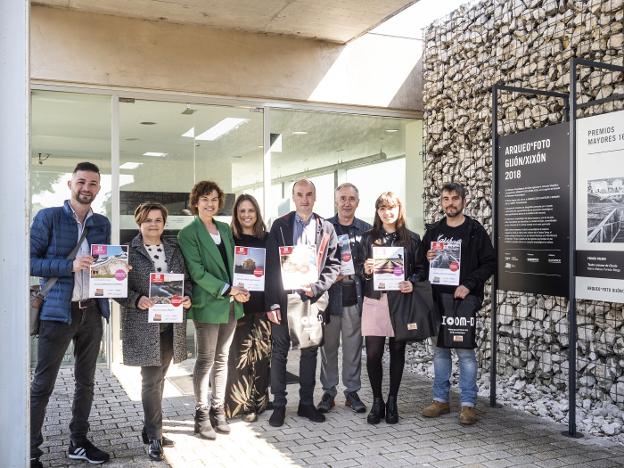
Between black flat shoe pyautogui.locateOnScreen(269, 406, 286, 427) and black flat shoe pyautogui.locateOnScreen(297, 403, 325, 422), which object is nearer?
black flat shoe pyautogui.locateOnScreen(269, 406, 286, 427)

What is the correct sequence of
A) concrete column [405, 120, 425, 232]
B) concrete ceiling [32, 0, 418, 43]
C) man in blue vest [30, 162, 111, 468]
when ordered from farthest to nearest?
concrete column [405, 120, 425, 232] → concrete ceiling [32, 0, 418, 43] → man in blue vest [30, 162, 111, 468]

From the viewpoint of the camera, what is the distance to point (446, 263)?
5.08 meters

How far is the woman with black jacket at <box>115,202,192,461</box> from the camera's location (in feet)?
13.5

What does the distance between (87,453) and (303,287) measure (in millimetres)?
1921

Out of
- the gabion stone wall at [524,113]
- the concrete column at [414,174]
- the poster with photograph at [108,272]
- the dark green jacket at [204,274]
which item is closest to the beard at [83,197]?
the poster with photograph at [108,272]

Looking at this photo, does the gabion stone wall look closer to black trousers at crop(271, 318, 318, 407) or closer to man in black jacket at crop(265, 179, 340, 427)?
man in black jacket at crop(265, 179, 340, 427)

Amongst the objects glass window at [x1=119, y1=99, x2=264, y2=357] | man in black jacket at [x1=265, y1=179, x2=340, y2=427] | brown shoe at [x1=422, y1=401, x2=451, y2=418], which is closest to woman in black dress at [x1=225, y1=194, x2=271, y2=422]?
man in black jacket at [x1=265, y1=179, x2=340, y2=427]

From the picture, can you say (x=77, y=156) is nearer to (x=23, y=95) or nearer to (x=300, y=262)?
(x=300, y=262)

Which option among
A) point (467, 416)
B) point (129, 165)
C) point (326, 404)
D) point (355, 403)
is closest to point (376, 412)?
point (355, 403)

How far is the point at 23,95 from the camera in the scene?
2369mm

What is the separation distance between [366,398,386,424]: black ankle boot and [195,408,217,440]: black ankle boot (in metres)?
1.27

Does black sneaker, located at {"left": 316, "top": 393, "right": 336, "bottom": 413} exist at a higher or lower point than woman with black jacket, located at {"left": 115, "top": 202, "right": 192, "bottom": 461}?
lower

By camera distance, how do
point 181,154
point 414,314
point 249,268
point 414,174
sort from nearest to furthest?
point 249,268
point 414,314
point 181,154
point 414,174

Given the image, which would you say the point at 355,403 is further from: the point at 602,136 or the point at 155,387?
the point at 602,136
